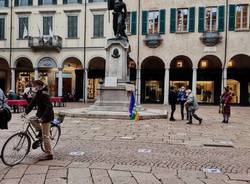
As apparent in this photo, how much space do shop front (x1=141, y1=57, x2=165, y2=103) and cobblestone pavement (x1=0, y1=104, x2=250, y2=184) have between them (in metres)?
24.2

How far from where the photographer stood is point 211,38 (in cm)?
3105

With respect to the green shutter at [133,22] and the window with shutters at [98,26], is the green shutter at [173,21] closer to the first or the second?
the green shutter at [133,22]

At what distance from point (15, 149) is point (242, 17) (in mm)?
28040

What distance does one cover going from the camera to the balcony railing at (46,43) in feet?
114

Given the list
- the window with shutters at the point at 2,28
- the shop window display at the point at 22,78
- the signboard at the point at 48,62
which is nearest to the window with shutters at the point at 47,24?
the signboard at the point at 48,62

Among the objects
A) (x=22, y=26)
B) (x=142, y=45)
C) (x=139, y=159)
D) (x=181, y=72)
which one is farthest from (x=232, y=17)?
(x=139, y=159)

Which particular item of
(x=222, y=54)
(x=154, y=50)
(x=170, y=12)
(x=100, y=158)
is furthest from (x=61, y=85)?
(x=100, y=158)

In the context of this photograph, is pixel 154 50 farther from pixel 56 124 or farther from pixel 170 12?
pixel 56 124

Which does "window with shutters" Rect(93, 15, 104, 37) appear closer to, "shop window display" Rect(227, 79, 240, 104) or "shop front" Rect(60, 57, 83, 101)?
"shop front" Rect(60, 57, 83, 101)

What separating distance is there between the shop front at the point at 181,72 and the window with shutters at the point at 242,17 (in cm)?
620

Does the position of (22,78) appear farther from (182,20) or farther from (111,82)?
(111,82)

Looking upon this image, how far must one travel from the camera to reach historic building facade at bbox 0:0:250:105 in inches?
1233

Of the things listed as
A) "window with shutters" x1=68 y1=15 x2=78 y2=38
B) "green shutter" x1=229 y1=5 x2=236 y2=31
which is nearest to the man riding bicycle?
"green shutter" x1=229 y1=5 x2=236 y2=31

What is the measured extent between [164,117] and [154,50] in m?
16.9
